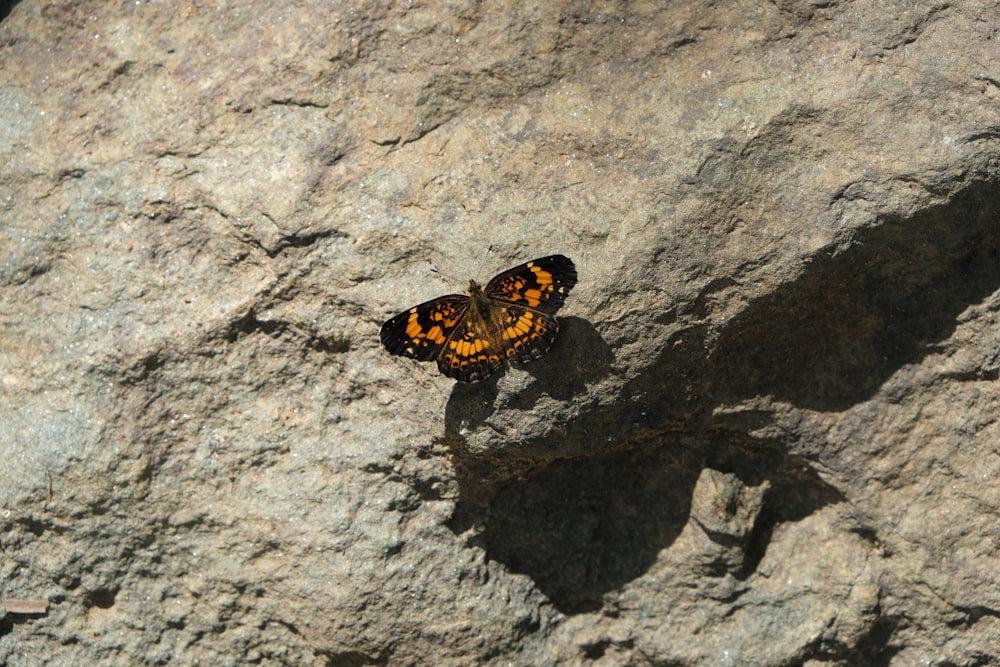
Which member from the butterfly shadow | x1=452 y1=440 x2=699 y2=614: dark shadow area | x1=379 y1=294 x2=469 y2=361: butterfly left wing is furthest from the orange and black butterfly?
x1=452 y1=440 x2=699 y2=614: dark shadow area

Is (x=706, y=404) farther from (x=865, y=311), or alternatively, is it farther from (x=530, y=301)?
(x=530, y=301)

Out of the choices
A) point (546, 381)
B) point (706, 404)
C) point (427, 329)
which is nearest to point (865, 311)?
point (706, 404)

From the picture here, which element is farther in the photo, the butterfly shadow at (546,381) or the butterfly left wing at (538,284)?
the butterfly shadow at (546,381)

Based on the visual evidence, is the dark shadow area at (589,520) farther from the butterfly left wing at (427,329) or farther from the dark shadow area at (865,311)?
the butterfly left wing at (427,329)

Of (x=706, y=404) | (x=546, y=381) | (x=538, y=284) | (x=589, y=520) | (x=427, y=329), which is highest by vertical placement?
(x=538, y=284)

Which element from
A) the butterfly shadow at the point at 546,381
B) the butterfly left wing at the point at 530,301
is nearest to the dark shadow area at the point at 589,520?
the butterfly shadow at the point at 546,381

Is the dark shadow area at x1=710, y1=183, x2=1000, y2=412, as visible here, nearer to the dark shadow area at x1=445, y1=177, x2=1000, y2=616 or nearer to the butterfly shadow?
the dark shadow area at x1=445, y1=177, x2=1000, y2=616

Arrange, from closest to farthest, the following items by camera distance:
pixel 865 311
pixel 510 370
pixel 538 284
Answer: pixel 538 284 < pixel 510 370 < pixel 865 311
